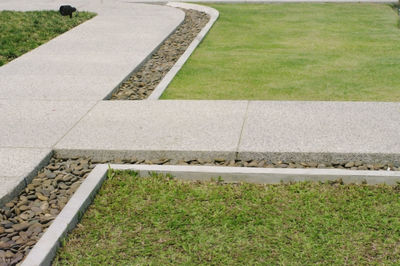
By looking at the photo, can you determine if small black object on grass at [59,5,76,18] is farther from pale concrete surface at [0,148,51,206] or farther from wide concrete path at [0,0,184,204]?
pale concrete surface at [0,148,51,206]

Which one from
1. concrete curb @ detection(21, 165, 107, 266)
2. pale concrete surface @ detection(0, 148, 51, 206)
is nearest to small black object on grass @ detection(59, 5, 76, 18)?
pale concrete surface @ detection(0, 148, 51, 206)

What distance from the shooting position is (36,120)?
21.0ft

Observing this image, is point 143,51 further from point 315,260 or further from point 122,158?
point 315,260

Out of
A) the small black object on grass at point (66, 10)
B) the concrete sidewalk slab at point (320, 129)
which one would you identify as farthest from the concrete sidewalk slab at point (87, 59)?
the concrete sidewalk slab at point (320, 129)

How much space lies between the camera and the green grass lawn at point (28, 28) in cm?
1041

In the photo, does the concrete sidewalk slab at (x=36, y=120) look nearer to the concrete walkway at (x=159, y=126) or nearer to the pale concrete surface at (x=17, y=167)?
the concrete walkway at (x=159, y=126)

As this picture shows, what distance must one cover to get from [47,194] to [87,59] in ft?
16.4

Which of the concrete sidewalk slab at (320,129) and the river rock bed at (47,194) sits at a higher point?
the concrete sidewalk slab at (320,129)

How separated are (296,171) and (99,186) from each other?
1838 millimetres

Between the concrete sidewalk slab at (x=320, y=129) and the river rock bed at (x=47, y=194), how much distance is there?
13cm

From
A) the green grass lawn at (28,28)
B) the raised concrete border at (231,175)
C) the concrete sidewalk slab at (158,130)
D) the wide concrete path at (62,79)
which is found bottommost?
the green grass lawn at (28,28)

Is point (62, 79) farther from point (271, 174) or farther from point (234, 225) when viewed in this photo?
point (234, 225)

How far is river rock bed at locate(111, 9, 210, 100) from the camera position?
771 centimetres

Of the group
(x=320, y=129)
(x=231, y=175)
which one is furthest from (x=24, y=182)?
(x=320, y=129)
